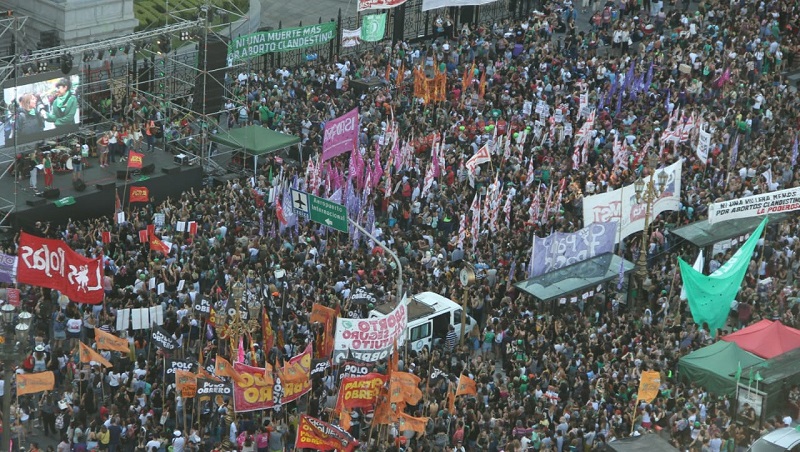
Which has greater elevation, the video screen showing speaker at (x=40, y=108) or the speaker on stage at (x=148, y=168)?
the video screen showing speaker at (x=40, y=108)

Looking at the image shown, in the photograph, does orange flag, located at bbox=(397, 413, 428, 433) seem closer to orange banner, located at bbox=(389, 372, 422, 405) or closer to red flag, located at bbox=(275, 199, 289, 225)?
orange banner, located at bbox=(389, 372, 422, 405)

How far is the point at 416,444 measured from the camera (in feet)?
118

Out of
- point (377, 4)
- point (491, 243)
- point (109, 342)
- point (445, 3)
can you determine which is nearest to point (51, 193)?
point (109, 342)

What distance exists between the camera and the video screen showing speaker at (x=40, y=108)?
47.4 m

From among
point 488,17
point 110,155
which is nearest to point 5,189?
point 110,155

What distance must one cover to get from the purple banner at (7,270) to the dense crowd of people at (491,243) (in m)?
1.29

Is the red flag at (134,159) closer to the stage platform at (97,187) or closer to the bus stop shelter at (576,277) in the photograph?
the stage platform at (97,187)

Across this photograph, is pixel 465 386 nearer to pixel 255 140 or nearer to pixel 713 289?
pixel 713 289

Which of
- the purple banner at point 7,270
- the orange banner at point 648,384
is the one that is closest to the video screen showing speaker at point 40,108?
the purple banner at point 7,270

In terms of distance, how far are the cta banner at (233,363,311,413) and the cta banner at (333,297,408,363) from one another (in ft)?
4.27

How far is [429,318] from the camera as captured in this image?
41031 millimetres

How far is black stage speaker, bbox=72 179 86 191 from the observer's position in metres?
48.1

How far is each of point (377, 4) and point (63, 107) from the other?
1709 centimetres

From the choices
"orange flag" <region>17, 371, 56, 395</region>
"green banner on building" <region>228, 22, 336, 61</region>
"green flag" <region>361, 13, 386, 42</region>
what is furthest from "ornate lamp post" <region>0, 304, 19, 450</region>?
"green flag" <region>361, 13, 386, 42</region>
